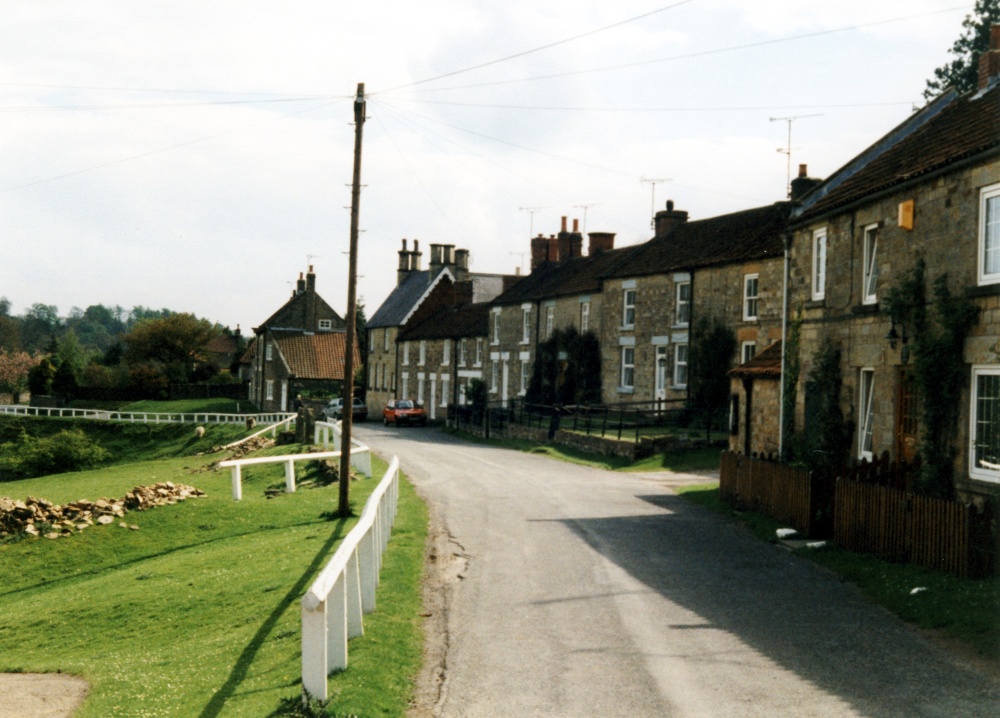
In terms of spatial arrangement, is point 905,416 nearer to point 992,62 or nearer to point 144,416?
point 992,62

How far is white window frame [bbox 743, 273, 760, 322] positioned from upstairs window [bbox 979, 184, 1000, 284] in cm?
1872

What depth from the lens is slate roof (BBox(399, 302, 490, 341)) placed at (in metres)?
60.0

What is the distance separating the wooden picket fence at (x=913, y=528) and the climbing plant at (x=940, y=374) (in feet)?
5.08

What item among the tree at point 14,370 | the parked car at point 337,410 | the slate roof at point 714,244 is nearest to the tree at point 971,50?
the slate roof at point 714,244

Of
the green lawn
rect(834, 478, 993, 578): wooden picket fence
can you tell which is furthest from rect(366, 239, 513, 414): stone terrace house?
rect(834, 478, 993, 578): wooden picket fence

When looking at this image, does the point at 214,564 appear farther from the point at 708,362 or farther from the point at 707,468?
the point at 708,362

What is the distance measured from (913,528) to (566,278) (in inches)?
1469

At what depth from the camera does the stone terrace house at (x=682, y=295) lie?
34438 mm

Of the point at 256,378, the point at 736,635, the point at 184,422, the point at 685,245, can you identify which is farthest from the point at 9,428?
the point at 736,635

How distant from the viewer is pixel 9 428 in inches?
2467

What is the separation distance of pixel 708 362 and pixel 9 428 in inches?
1854

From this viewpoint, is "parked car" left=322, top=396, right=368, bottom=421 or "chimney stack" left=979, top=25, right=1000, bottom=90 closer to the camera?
"chimney stack" left=979, top=25, right=1000, bottom=90

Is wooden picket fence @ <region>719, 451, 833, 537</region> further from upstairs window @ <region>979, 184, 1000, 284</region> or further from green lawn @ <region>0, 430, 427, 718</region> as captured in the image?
green lawn @ <region>0, 430, 427, 718</region>

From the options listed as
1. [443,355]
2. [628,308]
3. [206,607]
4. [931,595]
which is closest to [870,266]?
[931,595]
